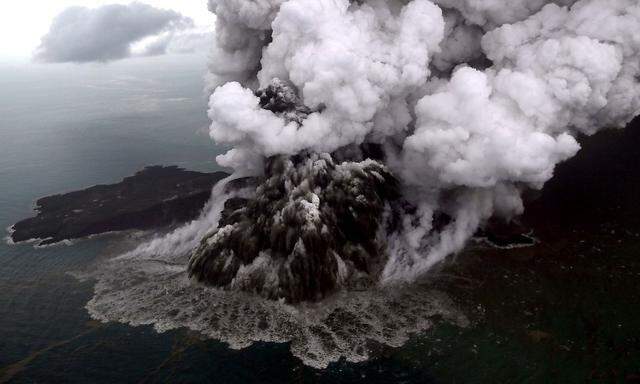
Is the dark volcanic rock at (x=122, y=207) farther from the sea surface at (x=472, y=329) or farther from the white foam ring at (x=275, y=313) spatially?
the white foam ring at (x=275, y=313)

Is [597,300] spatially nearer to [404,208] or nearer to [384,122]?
[404,208]

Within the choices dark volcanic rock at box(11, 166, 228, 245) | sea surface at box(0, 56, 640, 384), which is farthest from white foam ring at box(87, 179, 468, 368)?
dark volcanic rock at box(11, 166, 228, 245)

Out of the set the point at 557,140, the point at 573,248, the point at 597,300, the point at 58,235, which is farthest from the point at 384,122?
the point at 58,235

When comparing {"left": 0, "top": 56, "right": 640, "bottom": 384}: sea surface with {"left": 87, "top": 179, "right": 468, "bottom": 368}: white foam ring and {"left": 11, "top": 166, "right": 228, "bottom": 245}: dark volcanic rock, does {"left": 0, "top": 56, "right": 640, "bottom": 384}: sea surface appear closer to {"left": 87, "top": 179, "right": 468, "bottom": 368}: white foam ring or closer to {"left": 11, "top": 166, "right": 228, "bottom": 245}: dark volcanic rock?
{"left": 87, "top": 179, "right": 468, "bottom": 368}: white foam ring

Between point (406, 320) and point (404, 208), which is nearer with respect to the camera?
point (406, 320)

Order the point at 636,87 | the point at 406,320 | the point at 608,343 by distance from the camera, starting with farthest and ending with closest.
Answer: the point at 636,87 < the point at 406,320 < the point at 608,343

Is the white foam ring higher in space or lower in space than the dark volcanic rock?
lower
